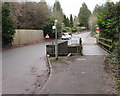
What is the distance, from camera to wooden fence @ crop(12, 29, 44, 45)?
24.5 metres

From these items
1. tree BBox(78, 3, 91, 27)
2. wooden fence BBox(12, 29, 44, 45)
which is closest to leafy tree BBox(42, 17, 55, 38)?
wooden fence BBox(12, 29, 44, 45)

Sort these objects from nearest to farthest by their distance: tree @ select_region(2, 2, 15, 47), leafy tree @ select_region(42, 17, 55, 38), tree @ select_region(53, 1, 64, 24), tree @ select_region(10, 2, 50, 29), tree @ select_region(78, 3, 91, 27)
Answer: tree @ select_region(53, 1, 64, 24) < tree @ select_region(2, 2, 15, 47) < tree @ select_region(10, 2, 50, 29) < leafy tree @ select_region(42, 17, 55, 38) < tree @ select_region(78, 3, 91, 27)

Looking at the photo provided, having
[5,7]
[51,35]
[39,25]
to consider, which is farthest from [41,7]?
[5,7]

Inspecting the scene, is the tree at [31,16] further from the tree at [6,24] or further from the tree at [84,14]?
the tree at [84,14]

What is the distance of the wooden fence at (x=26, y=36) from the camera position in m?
24.5

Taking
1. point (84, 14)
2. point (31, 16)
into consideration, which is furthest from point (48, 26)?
point (84, 14)

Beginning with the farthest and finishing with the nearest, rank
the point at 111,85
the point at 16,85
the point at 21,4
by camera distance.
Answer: the point at 21,4 → the point at 16,85 → the point at 111,85

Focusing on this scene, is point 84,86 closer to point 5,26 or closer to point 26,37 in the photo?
point 5,26

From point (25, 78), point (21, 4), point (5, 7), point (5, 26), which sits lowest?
point (25, 78)

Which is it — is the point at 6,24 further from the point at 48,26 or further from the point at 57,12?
the point at 57,12

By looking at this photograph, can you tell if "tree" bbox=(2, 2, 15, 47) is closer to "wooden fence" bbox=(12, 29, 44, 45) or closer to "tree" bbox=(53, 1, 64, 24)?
"wooden fence" bbox=(12, 29, 44, 45)

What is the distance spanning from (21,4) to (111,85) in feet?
98.0

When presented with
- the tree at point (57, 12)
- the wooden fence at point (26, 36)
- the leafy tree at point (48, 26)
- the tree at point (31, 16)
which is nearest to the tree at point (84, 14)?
the tree at point (57, 12)

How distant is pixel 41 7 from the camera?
37469mm
